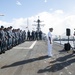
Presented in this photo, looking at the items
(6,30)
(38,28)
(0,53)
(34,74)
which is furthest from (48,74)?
(38,28)

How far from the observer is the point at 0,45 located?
894 inches

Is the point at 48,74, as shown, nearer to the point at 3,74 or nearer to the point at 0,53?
the point at 3,74

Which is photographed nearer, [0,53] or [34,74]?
[34,74]

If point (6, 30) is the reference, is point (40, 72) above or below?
below

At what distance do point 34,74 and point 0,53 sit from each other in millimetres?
10758

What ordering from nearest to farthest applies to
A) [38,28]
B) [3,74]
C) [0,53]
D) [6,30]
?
[3,74] < [0,53] < [6,30] < [38,28]

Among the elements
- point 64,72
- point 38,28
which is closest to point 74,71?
point 64,72

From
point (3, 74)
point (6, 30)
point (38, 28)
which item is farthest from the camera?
point (38, 28)

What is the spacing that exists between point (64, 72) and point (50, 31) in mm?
7644

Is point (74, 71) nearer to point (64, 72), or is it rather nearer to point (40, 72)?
point (64, 72)

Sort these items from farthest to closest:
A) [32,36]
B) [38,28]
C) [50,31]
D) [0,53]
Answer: [38,28], [32,36], [0,53], [50,31]

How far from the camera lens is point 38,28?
80312 millimetres

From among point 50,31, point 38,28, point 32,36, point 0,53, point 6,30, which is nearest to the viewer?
point 50,31

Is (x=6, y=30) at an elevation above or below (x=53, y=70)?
above
